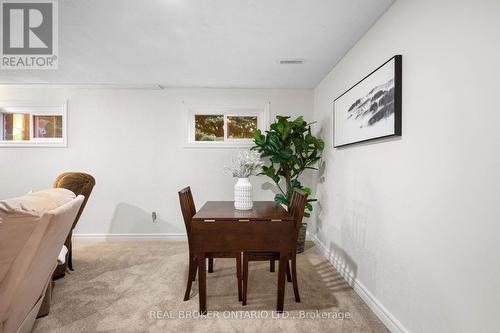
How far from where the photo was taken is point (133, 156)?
3.94m

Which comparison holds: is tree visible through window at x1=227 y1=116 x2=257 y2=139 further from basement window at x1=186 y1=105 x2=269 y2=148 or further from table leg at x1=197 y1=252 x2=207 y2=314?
table leg at x1=197 y1=252 x2=207 y2=314

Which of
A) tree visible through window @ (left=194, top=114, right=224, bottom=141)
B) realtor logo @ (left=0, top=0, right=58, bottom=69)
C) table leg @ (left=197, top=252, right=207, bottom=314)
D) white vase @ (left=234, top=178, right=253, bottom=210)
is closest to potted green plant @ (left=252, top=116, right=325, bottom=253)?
tree visible through window @ (left=194, top=114, right=224, bottom=141)

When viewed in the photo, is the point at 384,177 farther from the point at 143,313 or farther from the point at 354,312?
the point at 143,313

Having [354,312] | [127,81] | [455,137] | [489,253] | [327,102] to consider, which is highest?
[127,81]

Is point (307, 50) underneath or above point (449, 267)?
above

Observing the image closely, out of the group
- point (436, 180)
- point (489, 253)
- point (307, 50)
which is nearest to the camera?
point (489, 253)

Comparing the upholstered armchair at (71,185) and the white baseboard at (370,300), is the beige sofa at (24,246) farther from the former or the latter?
the white baseboard at (370,300)

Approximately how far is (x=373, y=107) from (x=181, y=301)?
2.19 m

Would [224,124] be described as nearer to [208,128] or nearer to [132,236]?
[208,128]

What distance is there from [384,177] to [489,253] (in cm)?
89

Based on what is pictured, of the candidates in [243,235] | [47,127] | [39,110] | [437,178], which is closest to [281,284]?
[243,235]

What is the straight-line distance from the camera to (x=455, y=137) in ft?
4.31

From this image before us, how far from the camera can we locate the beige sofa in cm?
119

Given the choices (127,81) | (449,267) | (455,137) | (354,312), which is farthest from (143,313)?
(127,81)
